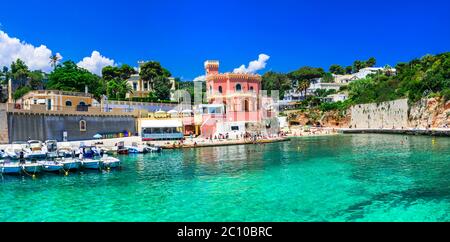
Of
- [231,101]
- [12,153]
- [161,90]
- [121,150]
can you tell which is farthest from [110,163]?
[161,90]

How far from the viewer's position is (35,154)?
24469mm

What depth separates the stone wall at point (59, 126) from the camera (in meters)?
30.8

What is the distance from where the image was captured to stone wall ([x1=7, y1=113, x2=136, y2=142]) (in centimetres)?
3078

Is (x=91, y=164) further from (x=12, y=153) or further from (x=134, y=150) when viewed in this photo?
(x=134, y=150)

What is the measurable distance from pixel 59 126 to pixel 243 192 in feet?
84.9

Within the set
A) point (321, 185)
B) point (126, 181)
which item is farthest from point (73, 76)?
point (321, 185)

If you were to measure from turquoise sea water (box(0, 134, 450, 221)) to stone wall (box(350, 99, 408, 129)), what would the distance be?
100ft

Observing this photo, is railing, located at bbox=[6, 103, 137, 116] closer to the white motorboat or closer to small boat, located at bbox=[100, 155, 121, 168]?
the white motorboat

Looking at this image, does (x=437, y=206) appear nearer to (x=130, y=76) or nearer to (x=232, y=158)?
(x=232, y=158)

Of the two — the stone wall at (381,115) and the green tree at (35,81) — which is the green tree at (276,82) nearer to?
the stone wall at (381,115)

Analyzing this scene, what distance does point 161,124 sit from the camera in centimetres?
4016

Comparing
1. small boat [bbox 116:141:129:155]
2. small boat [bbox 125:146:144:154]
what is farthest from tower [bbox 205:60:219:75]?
small boat [bbox 116:141:129:155]

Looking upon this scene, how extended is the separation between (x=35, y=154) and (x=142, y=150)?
8.21 m
